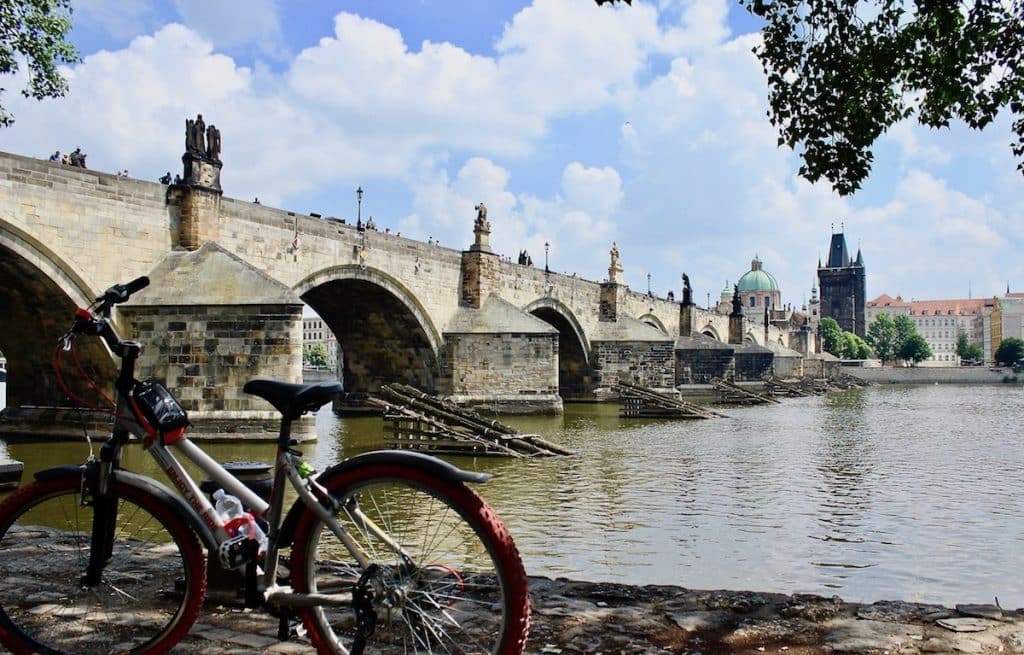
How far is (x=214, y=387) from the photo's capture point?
55.5 feet

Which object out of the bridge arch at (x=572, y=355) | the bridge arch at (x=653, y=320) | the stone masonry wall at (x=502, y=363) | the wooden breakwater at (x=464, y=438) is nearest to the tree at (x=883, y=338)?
the bridge arch at (x=653, y=320)

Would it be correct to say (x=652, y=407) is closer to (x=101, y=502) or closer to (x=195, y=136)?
(x=195, y=136)

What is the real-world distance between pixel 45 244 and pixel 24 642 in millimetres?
14331

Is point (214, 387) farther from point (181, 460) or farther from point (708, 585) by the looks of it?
point (181, 460)

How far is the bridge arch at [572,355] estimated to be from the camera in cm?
3775

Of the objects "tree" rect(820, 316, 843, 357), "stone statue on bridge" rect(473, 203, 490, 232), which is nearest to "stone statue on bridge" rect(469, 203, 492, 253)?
"stone statue on bridge" rect(473, 203, 490, 232)

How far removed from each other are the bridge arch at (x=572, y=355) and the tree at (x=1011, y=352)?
75843 mm

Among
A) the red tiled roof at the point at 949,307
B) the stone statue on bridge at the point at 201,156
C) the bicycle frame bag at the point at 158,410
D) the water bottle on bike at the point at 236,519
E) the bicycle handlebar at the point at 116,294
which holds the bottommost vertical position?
the water bottle on bike at the point at 236,519

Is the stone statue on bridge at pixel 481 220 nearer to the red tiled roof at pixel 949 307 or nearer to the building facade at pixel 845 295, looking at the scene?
the building facade at pixel 845 295

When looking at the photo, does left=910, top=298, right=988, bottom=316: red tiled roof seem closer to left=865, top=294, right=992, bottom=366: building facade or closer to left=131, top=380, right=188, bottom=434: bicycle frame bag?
left=865, top=294, right=992, bottom=366: building facade

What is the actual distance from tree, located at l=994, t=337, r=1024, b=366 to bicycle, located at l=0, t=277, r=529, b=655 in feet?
351

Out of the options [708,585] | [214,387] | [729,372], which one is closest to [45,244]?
[214,387]

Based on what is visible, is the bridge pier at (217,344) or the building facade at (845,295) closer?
the bridge pier at (217,344)

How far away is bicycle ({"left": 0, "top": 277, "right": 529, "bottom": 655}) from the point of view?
2.86 meters
